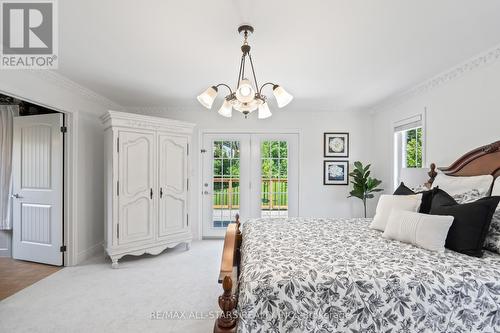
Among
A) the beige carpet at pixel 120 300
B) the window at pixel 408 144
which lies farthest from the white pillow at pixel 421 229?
the window at pixel 408 144

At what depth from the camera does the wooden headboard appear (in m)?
2.15

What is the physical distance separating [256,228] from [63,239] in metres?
2.65

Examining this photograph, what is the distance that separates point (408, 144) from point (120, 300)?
411 centimetres

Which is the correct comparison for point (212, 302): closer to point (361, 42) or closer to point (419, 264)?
point (419, 264)

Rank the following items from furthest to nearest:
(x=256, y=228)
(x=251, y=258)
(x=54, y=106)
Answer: (x=54, y=106)
(x=256, y=228)
(x=251, y=258)

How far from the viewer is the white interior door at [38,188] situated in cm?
323

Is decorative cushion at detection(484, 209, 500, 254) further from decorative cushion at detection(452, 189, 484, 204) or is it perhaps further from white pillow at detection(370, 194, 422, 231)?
white pillow at detection(370, 194, 422, 231)

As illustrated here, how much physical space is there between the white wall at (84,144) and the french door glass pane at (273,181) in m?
2.62

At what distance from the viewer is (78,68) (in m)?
2.73

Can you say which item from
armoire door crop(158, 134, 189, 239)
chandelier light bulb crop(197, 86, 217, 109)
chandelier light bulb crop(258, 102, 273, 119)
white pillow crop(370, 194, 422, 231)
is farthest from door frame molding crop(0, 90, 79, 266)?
white pillow crop(370, 194, 422, 231)

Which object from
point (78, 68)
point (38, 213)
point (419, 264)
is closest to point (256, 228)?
point (419, 264)

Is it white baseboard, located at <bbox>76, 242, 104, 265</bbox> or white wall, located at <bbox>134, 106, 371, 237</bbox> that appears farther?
white wall, located at <bbox>134, 106, 371, 237</bbox>

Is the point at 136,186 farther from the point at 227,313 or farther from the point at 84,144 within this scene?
the point at 227,313

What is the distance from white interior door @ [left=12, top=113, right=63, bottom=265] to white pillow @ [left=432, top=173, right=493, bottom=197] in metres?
4.32
